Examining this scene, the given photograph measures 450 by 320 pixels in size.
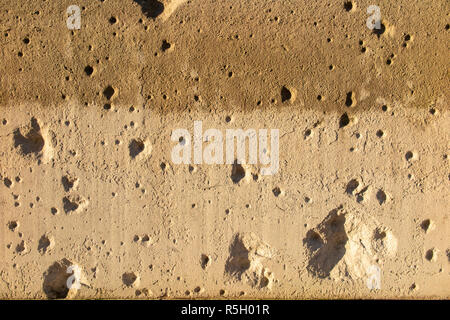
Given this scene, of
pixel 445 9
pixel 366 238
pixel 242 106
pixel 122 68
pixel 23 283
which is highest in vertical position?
pixel 445 9

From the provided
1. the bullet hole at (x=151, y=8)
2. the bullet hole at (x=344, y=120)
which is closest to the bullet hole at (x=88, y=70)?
the bullet hole at (x=151, y=8)

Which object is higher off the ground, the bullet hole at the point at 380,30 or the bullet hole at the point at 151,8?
the bullet hole at the point at 151,8

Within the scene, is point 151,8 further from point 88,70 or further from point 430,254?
point 430,254

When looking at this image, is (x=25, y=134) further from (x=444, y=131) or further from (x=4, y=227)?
(x=444, y=131)

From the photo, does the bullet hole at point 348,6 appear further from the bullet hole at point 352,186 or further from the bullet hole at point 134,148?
the bullet hole at point 134,148

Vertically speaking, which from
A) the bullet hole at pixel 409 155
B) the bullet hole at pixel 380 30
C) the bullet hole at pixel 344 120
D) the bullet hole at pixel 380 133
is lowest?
the bullet hole at pixel 409 155

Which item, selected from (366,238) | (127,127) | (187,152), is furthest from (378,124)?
(127,127)

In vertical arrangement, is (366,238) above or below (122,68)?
below
